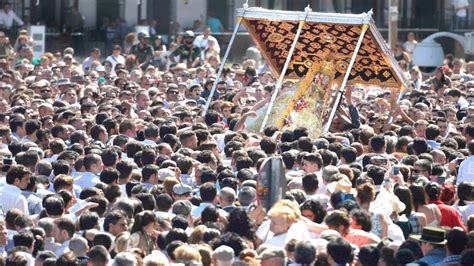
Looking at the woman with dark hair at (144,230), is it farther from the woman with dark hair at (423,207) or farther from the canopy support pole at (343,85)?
the canopy support pole at (343,85)

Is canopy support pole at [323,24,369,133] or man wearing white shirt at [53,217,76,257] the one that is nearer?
man wearing white shirt at [53,217,76,257]

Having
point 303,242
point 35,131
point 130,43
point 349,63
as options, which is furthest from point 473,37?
point 303,242

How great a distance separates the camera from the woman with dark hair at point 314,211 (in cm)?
1277

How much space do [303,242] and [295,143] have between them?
245 inches

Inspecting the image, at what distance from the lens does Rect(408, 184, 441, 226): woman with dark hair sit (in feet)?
43.4

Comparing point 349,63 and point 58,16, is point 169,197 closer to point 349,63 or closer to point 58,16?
point 349,63

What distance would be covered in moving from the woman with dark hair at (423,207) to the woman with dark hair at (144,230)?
237 cm

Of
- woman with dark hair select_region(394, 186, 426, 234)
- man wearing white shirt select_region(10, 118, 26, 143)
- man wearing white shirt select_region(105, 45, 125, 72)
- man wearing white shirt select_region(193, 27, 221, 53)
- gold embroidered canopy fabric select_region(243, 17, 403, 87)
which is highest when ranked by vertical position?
gold embroidered canopy fabric select_region(243, 17, 403, 87)

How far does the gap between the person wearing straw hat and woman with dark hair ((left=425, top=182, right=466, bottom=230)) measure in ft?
4.56

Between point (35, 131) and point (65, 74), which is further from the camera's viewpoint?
point (65, 74)

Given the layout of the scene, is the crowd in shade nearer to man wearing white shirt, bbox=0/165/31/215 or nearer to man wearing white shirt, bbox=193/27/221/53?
man wearing white shirt, bbox=0/165/31/215

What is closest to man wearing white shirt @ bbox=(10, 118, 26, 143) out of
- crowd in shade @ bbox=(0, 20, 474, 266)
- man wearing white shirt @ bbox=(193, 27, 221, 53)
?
crowd in shade @ bbox=(0, 20, 474, 266)

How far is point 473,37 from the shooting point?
3716 centimetres

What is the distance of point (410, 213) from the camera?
13.5m
